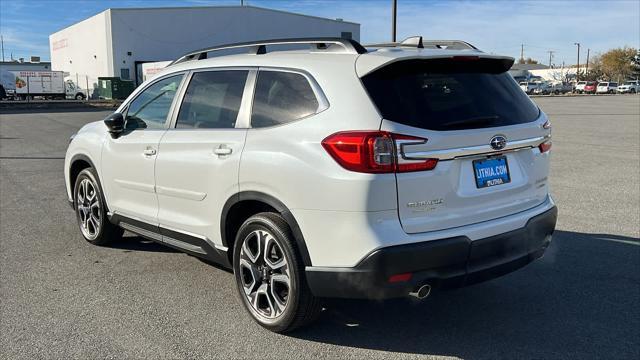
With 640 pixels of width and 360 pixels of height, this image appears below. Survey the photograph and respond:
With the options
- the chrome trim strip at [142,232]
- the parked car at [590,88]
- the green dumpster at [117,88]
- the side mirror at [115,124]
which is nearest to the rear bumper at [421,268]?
the chrome trim strip at [142,232]

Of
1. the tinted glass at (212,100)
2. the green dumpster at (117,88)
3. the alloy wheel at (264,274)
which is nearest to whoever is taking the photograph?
the alloy wheel at (264,274)

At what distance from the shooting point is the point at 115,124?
5.06 meters

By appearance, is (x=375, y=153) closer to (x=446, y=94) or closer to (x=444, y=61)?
(x=446, y=94)

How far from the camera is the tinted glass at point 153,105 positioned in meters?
4.72

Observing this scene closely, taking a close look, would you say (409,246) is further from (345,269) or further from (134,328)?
(134,328)

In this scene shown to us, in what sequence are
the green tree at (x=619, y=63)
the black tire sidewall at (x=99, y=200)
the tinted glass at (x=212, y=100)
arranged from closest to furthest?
the tinted glass at (x=212, y=100), the black tire sidewall at (x=99, y=200), the green tree at (x=619, y=63)

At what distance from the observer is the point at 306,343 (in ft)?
11.9

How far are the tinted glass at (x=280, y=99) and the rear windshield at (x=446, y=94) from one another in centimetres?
42

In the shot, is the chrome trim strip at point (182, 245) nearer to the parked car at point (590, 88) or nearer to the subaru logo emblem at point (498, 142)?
the subaru logo emblem at point (498, 142)

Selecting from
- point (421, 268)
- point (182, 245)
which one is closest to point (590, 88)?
point (182, 245)

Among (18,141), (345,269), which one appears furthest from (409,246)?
(18,141)

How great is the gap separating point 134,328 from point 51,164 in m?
8.95

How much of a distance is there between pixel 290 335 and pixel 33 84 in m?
63.2

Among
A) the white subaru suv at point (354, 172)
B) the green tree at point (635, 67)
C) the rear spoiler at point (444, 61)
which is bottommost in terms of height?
the white subaru suv at point (354, 172)
